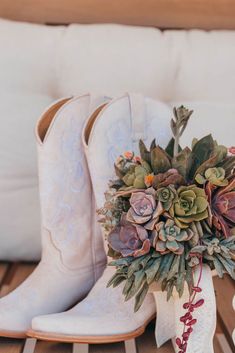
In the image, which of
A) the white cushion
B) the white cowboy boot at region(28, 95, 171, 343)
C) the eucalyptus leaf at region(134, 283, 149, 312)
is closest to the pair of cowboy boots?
the white cowboy boot at region(28, 95, 171, 343)

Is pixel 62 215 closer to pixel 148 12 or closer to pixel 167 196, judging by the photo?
pixel 167 196

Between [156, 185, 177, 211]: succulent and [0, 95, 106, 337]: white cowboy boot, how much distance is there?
27 cm

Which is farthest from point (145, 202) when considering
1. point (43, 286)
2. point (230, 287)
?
point (230, 287)

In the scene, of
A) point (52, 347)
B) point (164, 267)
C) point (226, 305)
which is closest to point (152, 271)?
point (164, 267)

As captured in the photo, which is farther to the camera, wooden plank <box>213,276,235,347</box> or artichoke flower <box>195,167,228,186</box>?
wooden plank <box>213,276,235,347</box>

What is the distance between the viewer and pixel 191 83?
1.18m

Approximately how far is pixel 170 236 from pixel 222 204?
7 cm

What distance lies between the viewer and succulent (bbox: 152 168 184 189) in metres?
0.68

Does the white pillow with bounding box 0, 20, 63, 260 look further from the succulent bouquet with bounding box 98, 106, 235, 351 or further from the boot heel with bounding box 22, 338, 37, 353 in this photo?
the succulent bouquet with bounding box 98, 106, 235, 351

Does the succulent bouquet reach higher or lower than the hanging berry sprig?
higher

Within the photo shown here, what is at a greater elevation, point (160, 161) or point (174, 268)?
point (160, 161)

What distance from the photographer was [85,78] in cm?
116

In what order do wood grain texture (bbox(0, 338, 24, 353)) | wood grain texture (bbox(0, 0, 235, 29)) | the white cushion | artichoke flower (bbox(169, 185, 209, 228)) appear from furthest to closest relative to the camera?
wood grain texture (bbox(0, 0, 235, 29)) → the white cushion → wood grain texture (bbox(0, 338, 24, 353)) → artichoke flower (bbox(169, 185, 209, 228))

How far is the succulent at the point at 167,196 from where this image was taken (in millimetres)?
669
